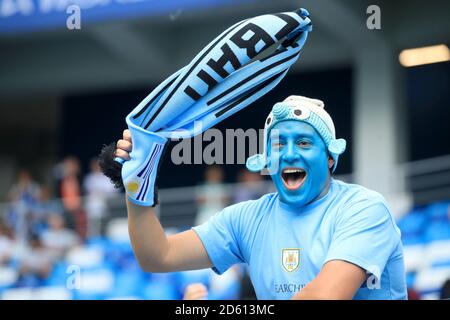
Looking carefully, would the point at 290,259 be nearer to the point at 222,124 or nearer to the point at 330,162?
the point at 330,162

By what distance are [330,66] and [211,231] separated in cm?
557

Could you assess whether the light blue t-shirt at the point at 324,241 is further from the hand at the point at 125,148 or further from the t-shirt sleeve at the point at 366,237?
the hand at the point at 125,148

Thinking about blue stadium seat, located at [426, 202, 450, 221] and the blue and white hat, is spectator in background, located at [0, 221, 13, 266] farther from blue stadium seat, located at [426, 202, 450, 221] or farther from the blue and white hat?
the blue and white hat

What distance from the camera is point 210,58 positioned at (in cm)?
223

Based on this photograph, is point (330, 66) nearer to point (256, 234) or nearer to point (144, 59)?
point (144, 59)

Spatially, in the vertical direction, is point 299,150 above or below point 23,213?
below

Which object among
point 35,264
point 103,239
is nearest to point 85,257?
point 103,239

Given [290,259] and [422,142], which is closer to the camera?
[290,259]

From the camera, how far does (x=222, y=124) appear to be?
18.1ft

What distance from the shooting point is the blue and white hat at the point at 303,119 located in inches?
91.2

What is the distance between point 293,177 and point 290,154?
0.07 m

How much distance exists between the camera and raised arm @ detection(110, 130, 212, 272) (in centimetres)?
232

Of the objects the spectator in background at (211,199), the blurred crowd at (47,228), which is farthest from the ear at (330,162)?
the blurred crowd at (47,228)
